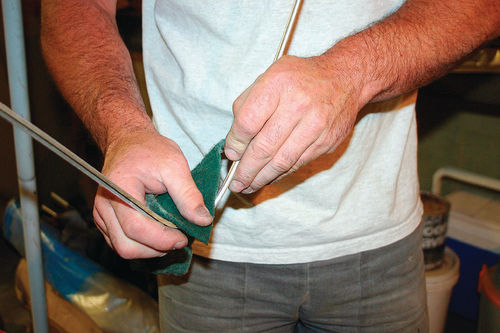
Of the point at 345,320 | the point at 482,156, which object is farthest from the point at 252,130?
the point at 482,156

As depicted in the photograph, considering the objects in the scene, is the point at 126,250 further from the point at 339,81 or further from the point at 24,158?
the point at 24,158

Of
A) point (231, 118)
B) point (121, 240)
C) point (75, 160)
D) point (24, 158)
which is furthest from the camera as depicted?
point (24, 158)

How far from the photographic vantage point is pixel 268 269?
0.60 meters

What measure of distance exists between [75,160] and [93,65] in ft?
0.97

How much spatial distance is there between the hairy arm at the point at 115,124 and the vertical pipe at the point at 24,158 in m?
0.06

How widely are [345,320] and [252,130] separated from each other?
38cm

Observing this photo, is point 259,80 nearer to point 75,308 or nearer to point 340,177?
point 340,177

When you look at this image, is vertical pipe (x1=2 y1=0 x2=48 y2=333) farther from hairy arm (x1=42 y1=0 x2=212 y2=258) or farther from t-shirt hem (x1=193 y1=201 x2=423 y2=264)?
t-shirt hem (x1=193 y1=201 x2=423 y2=264)

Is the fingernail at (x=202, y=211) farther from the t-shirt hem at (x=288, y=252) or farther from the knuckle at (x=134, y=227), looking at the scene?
the t-shirt hem at (x=288, y=252)

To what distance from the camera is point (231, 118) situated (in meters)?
0.55

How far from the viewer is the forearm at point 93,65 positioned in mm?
539

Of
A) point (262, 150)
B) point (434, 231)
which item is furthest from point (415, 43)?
point (434, 231)

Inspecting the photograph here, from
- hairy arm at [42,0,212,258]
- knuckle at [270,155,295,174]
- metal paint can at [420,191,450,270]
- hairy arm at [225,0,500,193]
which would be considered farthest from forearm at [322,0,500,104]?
metal paint can at [420,191,450,270]

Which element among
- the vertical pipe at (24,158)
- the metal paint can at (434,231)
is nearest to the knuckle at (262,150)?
the vertical pipe at (24,158)
